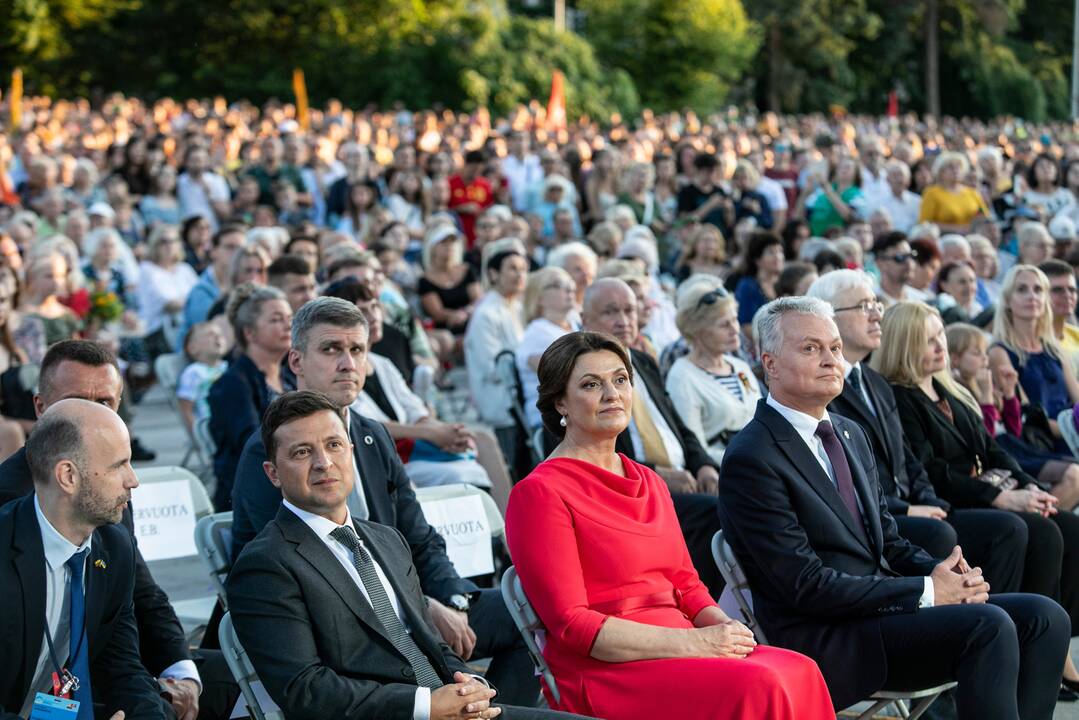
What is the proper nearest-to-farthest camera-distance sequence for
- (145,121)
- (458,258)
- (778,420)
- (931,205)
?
(778,420)
(458,258)
(931,205)
(145,121)

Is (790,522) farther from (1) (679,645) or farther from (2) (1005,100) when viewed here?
(2) (1005,100)

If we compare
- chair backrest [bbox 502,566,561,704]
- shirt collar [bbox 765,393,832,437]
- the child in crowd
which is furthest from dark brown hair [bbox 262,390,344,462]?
the child in crowd

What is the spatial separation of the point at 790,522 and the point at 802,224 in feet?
25.9

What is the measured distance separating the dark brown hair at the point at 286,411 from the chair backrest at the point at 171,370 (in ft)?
16.5

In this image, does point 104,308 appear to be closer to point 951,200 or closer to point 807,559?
point 807,559

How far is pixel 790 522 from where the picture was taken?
4508mm

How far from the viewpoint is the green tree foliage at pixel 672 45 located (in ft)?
133

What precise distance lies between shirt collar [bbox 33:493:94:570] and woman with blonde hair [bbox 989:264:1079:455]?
5.30 metres

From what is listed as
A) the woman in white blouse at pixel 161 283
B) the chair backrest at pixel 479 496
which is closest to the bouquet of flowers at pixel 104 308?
the woman in white blouse at pixel 161 283

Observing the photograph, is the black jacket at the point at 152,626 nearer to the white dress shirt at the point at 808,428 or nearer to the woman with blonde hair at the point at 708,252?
the white dress shirt at the point at 808,428

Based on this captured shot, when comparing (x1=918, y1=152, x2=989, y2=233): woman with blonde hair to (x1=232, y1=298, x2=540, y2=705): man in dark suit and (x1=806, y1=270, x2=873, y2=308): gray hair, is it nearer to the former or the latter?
(x1=806, y1=270, x2=873, y2=308): gray hair

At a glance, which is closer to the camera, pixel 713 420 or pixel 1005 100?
pixel 713 420

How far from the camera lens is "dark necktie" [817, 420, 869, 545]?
15.5ft

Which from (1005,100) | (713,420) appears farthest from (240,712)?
(1005,100)
